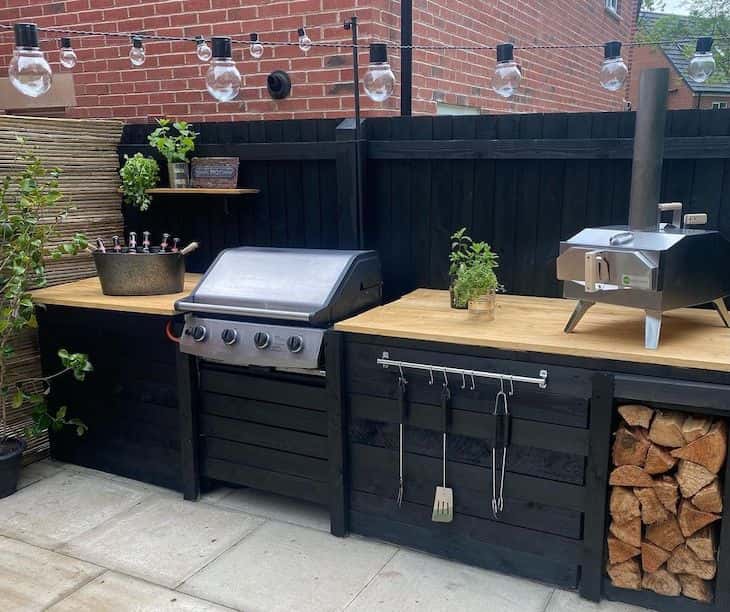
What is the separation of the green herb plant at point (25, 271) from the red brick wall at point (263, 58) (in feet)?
3.45

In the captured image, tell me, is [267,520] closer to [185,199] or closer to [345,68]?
[185,199]

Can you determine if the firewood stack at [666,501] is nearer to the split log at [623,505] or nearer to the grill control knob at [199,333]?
the split log at [623,505]

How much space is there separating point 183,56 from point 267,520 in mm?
2753

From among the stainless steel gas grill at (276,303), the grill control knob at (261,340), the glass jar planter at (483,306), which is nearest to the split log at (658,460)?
the glass jar planter at (483,306)

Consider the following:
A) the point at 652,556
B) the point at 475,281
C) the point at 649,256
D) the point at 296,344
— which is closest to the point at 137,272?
the point at 296,344

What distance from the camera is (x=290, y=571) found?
2.60 meters

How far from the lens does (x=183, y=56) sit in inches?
159

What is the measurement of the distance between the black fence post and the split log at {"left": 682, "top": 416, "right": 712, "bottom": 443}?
5.66 ft

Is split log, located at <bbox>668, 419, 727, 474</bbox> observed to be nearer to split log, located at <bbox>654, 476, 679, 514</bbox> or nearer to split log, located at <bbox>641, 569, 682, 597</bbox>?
split log, located at <bbox>654, 476, 679, 514</bbox>

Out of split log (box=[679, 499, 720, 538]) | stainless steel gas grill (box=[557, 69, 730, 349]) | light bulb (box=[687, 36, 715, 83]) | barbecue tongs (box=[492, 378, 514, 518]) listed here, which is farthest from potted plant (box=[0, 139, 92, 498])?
light bulb (box=[687, 36, 715, 83])

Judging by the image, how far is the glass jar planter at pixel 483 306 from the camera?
2635 mm

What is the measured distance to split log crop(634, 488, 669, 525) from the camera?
223 centimetres

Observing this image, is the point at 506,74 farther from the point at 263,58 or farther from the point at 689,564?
the point at 689,564

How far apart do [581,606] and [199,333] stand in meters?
1.82
